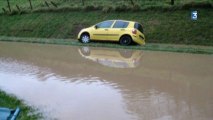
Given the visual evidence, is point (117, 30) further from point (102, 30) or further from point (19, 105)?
point (19, 105)

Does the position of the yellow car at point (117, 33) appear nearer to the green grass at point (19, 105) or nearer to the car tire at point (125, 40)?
the car tire at point (125, 40)

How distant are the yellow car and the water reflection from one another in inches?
87.9

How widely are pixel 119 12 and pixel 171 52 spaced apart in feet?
35.8

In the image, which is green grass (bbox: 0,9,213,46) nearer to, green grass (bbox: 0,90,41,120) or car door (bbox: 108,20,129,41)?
car door (bbox: 108,20,129,41)

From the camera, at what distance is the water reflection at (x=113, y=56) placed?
16969 millimetres

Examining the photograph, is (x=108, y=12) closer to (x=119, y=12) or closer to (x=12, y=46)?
(x=119, y=12)

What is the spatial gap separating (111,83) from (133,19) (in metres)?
15.8

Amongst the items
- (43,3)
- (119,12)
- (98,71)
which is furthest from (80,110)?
(43,3)

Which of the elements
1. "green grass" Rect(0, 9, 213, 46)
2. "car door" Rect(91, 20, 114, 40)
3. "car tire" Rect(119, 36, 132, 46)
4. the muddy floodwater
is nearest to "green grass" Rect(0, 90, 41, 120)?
the muddy floodwater

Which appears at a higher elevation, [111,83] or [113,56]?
[111,83]

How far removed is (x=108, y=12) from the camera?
3056cm

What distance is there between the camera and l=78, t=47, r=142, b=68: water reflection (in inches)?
668

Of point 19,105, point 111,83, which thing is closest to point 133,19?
point 111,83

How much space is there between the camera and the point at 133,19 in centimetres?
2861
